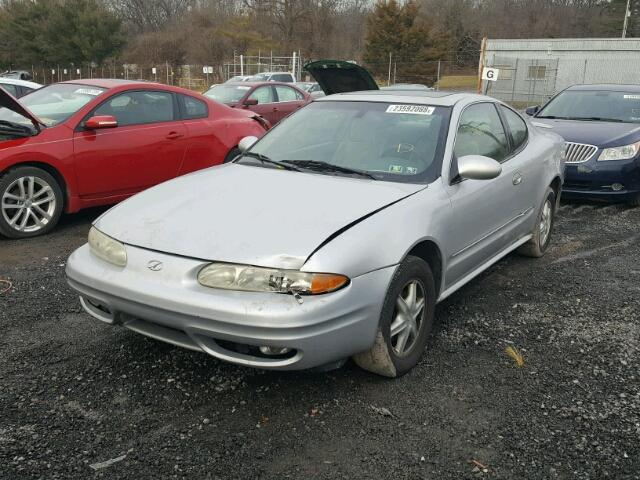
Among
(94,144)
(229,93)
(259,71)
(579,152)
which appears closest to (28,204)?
(94,144)

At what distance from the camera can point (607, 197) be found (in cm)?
729

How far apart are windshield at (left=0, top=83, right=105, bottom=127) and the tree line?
130 ft

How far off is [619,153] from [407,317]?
17.7 feet

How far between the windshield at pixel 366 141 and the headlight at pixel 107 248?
48.7 inches

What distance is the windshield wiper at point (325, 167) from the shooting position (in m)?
3.57

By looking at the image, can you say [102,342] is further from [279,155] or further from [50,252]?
[50,252]

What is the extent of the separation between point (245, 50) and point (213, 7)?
452 inches

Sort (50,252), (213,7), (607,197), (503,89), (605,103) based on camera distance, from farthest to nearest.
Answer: (213,7) < (503,89) < (605,103) < (607,197) < (50,252)

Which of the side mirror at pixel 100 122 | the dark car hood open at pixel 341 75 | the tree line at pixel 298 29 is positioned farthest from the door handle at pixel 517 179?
the tree line at pixel 298 29

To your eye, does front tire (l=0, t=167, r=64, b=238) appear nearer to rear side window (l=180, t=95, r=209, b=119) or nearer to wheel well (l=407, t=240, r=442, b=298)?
rear side window (l=180, t=95, r=209, b=119)

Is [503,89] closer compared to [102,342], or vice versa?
[102,342]

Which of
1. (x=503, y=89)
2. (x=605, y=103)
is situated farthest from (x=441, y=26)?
(x=605, y=103)

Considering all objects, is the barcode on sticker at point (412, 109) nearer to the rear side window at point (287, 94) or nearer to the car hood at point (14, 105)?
the car hood at point (14, 105)

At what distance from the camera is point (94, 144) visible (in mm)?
5820
